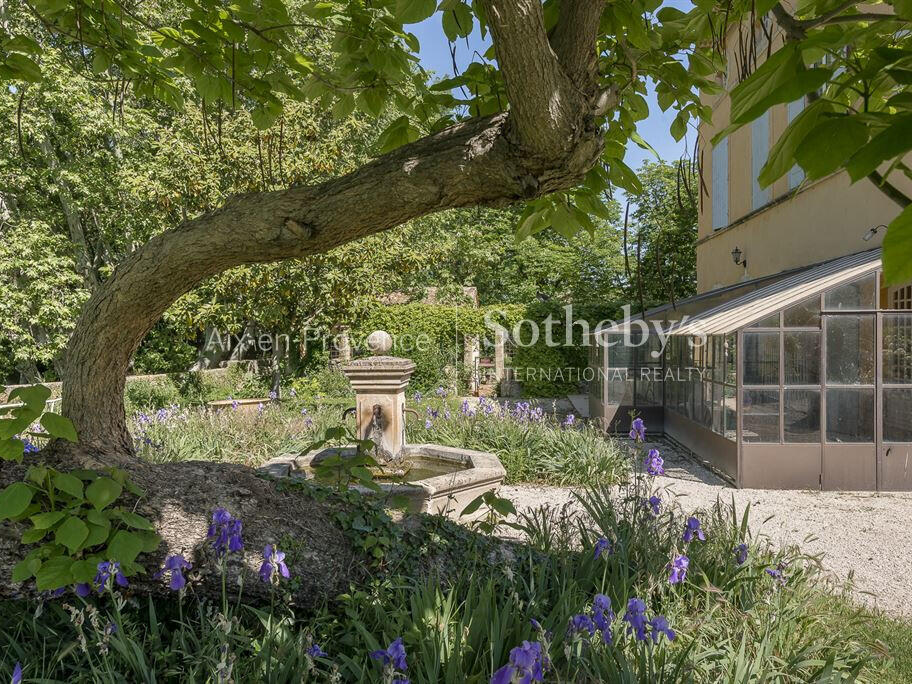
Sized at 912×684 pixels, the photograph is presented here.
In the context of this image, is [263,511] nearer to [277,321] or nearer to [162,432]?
[162,432]

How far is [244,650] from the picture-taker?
1.85m

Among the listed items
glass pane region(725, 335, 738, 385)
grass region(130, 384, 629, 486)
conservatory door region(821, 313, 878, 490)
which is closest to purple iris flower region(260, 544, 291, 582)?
grass region(130, 384, 629, 486)

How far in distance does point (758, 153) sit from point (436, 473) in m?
8.33

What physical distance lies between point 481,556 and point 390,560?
47cm

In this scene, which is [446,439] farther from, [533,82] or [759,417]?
[533,82]

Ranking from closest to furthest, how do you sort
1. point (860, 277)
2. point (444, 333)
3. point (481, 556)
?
1. point (481, 556)
2. point (860, 277)
3. point (444, 333)

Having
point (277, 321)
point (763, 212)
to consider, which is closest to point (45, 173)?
point (277, 321)

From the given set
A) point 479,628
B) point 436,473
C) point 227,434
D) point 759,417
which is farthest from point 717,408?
point 479,628

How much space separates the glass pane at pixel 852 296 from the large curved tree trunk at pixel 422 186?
19.7 feet

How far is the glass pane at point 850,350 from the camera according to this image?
6219mm

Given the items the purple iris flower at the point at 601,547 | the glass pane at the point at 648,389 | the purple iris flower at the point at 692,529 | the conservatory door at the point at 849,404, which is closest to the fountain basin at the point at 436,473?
the purple iris flower at the point at 601,547

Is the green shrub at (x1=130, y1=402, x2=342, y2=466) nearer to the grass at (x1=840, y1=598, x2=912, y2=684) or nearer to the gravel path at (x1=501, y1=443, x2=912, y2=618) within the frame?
the gravel path at (x1=501, y1=443, x2=912, y2=618)

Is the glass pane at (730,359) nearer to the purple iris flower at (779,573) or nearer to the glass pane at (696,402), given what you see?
the glass pane at (696,402)

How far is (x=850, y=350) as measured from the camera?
20.6ft
